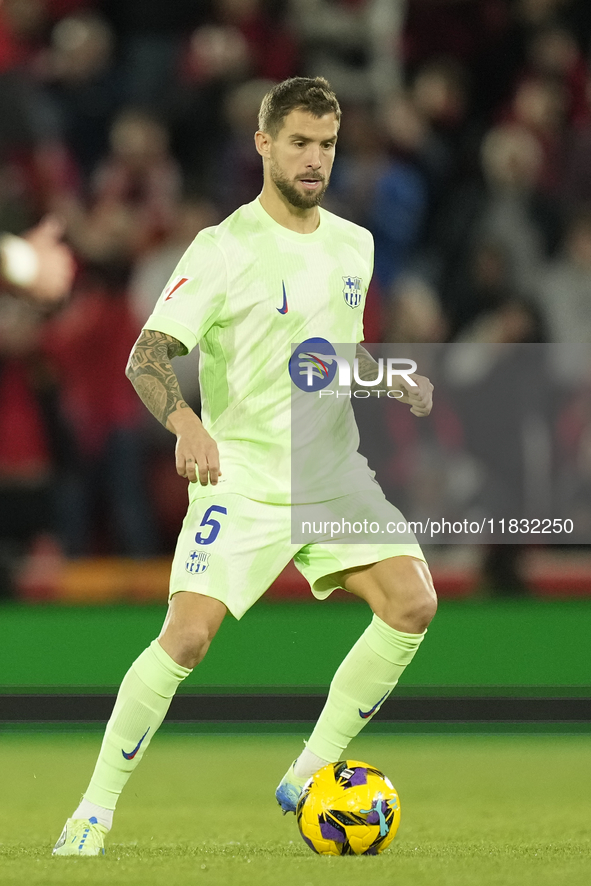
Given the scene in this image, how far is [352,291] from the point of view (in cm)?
415

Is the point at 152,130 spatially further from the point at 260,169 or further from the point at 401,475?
the point at 401,475

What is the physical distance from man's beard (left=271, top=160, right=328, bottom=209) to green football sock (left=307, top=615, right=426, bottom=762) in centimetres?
113

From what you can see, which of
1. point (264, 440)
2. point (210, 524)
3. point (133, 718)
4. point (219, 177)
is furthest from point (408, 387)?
point (219, 177)

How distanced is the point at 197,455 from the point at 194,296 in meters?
0.52

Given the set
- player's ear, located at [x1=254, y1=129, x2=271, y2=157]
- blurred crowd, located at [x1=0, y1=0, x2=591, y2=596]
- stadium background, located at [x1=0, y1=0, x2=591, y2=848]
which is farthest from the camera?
blurred crowd, located at [x1=0, y1=0, x2=591, y2=596]

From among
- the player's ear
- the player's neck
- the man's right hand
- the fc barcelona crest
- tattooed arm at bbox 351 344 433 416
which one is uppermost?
→ the player's ear

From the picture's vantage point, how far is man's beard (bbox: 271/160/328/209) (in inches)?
159

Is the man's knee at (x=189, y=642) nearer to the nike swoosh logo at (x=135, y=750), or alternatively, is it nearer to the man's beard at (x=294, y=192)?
the nike swoosh logo at (x=135, y=750)

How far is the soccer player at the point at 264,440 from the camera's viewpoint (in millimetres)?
3803

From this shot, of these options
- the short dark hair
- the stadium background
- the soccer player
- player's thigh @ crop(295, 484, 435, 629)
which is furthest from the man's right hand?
the stadium background

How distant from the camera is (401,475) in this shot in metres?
8.27

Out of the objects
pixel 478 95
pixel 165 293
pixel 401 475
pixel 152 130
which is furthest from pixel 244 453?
pixel 478 95

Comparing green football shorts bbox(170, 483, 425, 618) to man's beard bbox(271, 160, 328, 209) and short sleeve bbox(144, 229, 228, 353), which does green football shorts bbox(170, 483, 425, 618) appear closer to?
short sleeve bbox(144, 229, 228, 353)

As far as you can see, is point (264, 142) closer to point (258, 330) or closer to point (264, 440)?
point (258, 330)
